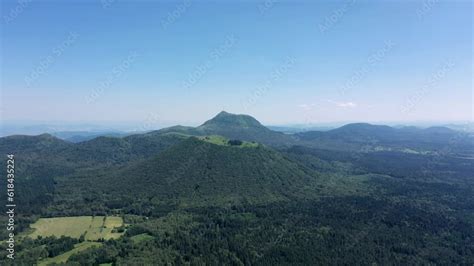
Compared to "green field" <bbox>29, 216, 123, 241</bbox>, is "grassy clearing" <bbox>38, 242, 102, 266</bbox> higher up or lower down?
lower down

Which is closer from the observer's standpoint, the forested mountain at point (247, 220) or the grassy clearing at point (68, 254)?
the grassy clearing at point (68, 254)

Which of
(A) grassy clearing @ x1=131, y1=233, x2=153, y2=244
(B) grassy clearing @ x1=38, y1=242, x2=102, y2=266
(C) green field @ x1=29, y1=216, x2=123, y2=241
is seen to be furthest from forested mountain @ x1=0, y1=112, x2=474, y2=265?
(C) green field @ x1=29, y1=216, x2=123, y2=241

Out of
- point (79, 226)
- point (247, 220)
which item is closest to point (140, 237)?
point (79, 226)

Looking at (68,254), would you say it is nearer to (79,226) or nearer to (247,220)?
(79,226)

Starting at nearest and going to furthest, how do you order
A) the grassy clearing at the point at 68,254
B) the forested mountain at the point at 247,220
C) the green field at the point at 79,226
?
1. the grassy clearing at the point at 68,254
2. the forested mountain at the point at 247,220
3. the green field at the point at 79,226

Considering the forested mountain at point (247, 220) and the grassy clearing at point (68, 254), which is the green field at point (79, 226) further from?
the grassy clearing at point (68, 254)

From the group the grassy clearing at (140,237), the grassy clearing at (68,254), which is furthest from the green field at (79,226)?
the grassy clearing at (140,237)

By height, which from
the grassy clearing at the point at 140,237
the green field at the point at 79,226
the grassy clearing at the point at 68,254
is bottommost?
the grassy clearing at the point at 68,254

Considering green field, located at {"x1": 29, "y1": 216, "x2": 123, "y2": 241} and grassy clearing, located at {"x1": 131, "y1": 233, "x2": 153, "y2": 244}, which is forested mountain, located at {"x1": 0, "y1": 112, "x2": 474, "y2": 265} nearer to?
grassy clearing, located at {"x1": 131, "y1": 233, "x2": 153, "y2": 244}

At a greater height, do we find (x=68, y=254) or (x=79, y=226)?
(x=79, y=226)
